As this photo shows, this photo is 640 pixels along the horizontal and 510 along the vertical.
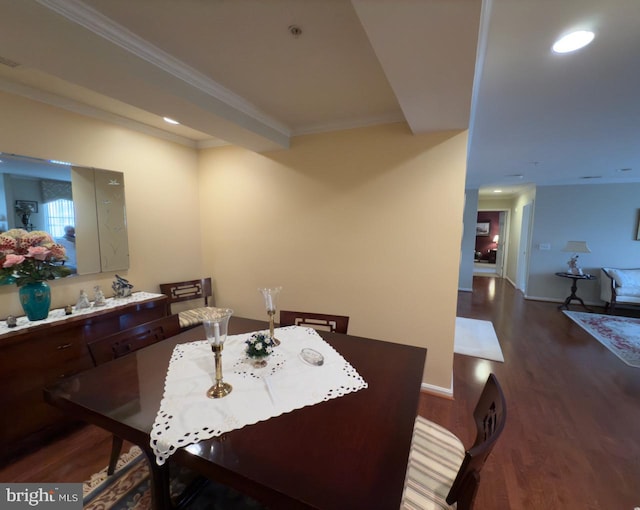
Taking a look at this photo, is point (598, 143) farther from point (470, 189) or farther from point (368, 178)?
point (470, 189)

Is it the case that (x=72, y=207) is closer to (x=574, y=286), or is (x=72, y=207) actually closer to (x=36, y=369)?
(x=36, y=369)

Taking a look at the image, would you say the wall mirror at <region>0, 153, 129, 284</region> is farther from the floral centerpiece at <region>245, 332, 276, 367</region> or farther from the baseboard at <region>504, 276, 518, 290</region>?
the baseboard at <region>504, 276, 518, 290</region>

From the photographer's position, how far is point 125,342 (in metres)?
1.61

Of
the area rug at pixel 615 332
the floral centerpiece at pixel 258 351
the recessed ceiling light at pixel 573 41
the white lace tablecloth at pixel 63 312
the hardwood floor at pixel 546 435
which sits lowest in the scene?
the hardwood floor at pixel 546 435

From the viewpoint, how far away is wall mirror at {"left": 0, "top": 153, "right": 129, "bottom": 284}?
195 cm

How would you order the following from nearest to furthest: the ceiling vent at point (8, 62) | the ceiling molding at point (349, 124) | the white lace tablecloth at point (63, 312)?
the ceiling vent at point (8, 62), the white lace tablecloth at point (63, 312), the ceiling molding at point (349, 124)

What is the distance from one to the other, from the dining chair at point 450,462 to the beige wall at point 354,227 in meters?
1.28

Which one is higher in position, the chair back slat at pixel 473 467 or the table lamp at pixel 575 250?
the table lamp at pixel 575 250

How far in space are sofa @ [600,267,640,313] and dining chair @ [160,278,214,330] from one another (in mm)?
6411

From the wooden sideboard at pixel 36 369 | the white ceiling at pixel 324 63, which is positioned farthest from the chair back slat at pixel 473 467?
the wooden sideboard at pixel 36 369

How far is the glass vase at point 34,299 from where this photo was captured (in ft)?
6.07

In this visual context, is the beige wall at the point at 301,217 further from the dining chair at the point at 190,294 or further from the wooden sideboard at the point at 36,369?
the wooden sideboard at the point at 36,369

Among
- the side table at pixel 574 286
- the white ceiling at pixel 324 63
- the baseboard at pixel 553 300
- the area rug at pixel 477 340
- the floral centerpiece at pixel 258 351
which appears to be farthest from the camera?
the baseboard at pixel 553 300

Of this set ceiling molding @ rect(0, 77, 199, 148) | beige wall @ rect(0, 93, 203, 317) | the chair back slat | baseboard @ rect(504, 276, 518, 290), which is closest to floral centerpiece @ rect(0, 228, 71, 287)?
beige wall @ rect(0, 93, 203, 317)
